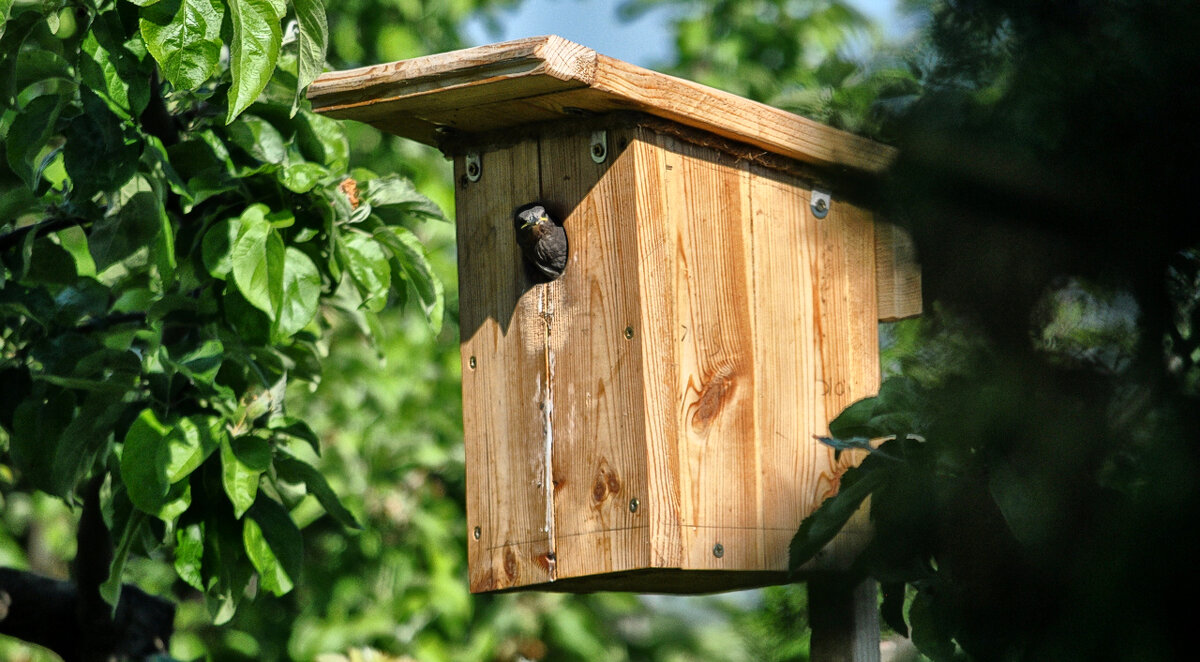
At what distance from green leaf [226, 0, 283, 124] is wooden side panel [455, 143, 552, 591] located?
67 cm

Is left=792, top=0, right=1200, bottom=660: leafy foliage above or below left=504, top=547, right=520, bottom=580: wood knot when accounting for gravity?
above

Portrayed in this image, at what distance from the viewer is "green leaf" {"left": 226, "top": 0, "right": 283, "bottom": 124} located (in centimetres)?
149

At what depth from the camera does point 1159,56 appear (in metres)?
0.93

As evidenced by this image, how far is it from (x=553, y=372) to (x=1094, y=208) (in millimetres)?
1209

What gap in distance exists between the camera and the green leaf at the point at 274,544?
1.99 meters

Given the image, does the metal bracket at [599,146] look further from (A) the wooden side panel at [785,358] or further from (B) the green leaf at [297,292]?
(B) the green leaf at [297,292]

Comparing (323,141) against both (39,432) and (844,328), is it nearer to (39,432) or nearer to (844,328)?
(39,432)

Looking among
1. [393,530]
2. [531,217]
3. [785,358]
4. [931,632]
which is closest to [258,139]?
[531,217]

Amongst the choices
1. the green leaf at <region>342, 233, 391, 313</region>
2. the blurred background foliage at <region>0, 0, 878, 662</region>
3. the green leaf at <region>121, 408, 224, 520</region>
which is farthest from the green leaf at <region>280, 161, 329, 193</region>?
the blurred background foliage at <region>0, 0, 878, 662</region>

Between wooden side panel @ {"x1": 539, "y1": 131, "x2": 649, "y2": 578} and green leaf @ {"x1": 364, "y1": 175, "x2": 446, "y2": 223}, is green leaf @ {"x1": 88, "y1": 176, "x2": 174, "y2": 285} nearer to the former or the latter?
green leaf @ {"x1": 364, "y1": 175, "x2": 446, "y2": 223}

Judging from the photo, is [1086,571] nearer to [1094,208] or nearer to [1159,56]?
[1094,208]

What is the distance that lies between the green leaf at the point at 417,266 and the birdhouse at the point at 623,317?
0.06m

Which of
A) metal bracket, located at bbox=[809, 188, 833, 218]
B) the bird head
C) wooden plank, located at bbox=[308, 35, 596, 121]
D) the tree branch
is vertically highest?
wooden plank, located at bbox=[308, 35, 596, 121]

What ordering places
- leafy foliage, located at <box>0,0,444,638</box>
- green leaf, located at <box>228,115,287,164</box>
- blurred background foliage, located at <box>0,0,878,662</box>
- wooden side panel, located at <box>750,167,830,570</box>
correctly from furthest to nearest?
blurred background foliage, located at <box>0,0,878,662</box>
wooden side panel, located at <box>750,167,830,570</box>
green leaf, located at <box>228,115,287,164</box>
leafy foliage, located at <box>0,0,444,638</box>
